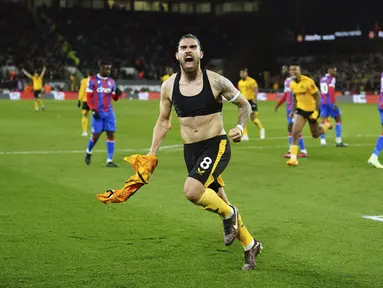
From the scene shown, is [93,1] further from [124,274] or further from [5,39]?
[124,274]

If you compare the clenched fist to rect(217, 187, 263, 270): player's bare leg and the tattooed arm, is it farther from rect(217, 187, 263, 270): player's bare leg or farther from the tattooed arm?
rect(217, 187, 263, 270): player's bare leg

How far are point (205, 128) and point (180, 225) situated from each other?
2380 mm

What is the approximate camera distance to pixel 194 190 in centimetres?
727

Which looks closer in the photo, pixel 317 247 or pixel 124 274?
pixel 124 274

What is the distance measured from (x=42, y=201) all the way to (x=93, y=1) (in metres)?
61.3

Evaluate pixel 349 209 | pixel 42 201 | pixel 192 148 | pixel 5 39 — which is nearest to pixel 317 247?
pixel 192 148

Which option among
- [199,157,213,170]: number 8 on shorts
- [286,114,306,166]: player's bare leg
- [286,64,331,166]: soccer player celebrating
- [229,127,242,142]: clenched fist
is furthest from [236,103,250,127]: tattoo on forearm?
[286,64,331,166]: soccer player celebrating

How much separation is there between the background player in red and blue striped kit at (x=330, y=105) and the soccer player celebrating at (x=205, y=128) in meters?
14.1

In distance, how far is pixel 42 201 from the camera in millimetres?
11648

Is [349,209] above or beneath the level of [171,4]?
beneath

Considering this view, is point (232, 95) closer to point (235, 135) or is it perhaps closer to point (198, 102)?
point (198, 102)

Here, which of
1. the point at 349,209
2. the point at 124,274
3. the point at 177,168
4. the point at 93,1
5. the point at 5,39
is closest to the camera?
the point at 124,274

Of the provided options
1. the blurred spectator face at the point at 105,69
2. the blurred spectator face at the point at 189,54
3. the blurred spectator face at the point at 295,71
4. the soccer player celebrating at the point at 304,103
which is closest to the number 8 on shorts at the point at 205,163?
the blurred spectator face at the point at 189,54

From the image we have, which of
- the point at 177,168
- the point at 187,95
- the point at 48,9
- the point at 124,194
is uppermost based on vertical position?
the point at 48,9
